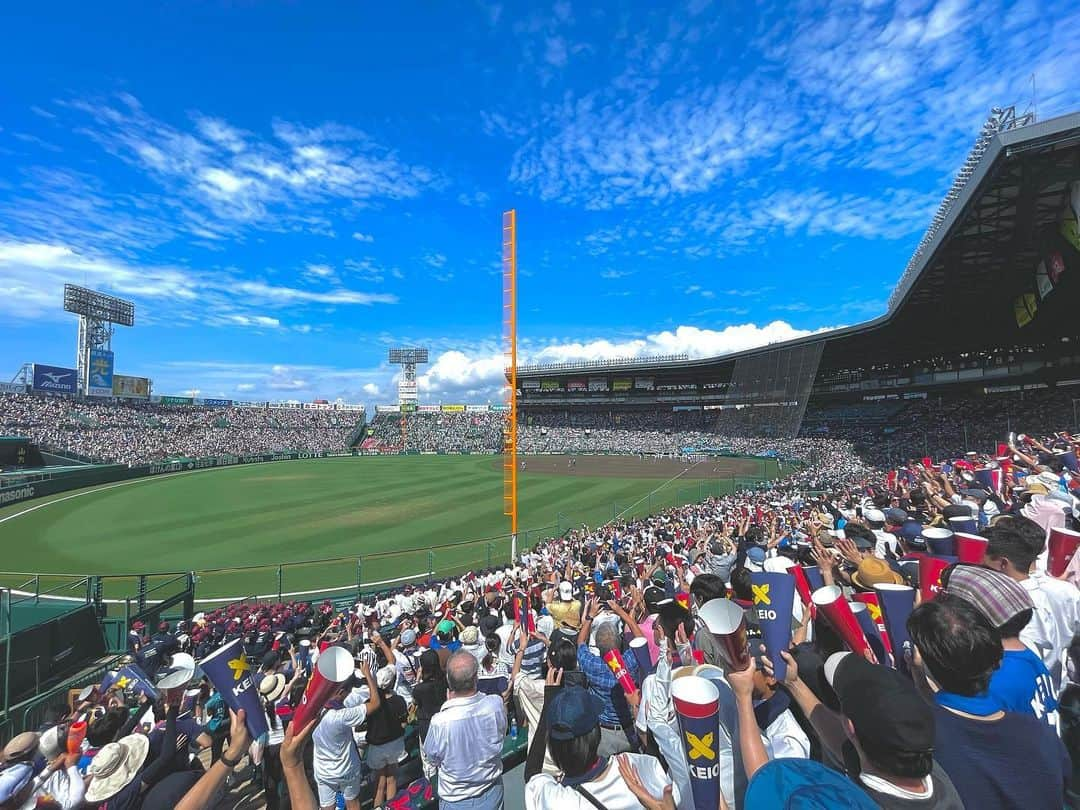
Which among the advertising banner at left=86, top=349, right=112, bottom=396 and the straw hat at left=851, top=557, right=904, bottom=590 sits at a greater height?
the advertising banner at left=86, top=349, right=112, bottom=396

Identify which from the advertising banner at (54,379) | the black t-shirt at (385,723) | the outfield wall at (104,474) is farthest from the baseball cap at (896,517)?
the advertising banner at (54,379)

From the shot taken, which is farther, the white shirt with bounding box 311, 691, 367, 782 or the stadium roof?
the stadium roof

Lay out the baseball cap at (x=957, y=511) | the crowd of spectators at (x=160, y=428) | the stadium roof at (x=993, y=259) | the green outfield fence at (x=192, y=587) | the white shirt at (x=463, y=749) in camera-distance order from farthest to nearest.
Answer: the crowd of spectators at (x=160, y=428), the stadium roof at (x=993, y=259), the green outfield fence at (x=192, y=587), the baseball cap at (x=957, y=511), the white shirt at (x=463, y=749)

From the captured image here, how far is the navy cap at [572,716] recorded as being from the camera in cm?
217

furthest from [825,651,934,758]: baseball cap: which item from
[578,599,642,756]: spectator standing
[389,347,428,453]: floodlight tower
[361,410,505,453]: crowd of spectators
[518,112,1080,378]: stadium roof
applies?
[389,347,428,453]: floodlight tower

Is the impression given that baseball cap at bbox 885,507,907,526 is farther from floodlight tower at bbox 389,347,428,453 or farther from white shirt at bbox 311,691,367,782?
floodlight tower at bbox 389,347,428,453

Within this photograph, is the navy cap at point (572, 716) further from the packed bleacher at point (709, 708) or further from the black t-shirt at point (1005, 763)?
the black t-shirt at point (1005, 763)

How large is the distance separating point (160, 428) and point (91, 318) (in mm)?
17876

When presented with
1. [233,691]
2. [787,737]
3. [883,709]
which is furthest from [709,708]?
[233,691]

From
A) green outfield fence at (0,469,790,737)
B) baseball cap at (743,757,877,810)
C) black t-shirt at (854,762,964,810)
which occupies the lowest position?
green outfield fence at (0,469,790,737)

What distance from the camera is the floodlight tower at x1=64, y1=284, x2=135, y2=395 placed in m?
60.6

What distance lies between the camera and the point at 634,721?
11.8 feet

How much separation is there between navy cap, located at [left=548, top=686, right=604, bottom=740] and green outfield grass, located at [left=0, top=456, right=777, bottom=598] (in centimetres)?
1422

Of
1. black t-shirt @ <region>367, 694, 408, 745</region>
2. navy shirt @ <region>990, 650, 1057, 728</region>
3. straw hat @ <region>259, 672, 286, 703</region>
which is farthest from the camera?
straw hat @ <region>259, 672, 286, 703</region>
